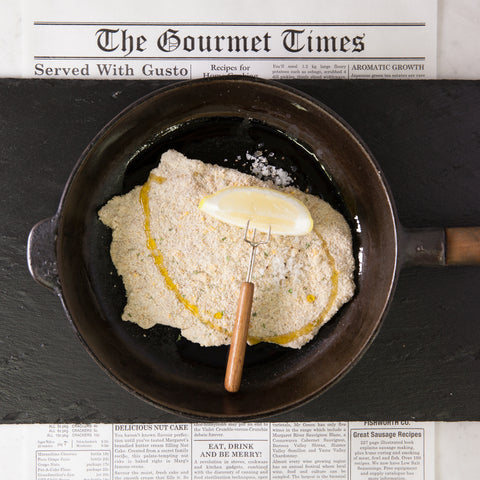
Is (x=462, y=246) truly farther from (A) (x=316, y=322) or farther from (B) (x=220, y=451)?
(B) (x=220, y=451)

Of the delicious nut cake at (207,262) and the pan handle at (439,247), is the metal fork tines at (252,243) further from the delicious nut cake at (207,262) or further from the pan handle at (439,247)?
the pan handle at (439,247)

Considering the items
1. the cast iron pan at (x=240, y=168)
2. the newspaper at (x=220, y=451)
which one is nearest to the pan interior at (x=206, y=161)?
the cast iron pan at (x=240, y=168)

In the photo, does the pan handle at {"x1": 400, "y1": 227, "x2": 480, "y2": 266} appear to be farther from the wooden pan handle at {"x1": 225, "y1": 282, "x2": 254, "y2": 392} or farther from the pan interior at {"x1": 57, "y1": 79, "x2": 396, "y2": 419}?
the wooden pan handle at {"x1": 225, "y1": 282, "x2": 254, "y2": 392}

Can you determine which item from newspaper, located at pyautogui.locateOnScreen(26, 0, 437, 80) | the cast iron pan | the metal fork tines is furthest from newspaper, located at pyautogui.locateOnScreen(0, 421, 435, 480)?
newspaper, located at pyautogui.locateOnScreen(26, 0, 437, 80)

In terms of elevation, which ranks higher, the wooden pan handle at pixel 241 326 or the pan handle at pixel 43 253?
the pan handle at pixel 43 253

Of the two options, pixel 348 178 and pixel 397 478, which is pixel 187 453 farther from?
pixel 348 178

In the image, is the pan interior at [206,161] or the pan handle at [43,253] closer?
the pan handle at [43,253]

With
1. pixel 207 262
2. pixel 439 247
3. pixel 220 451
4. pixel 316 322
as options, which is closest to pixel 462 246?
pixel 439 247

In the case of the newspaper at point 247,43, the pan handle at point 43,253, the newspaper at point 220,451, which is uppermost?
the newspaper at point 247,43
